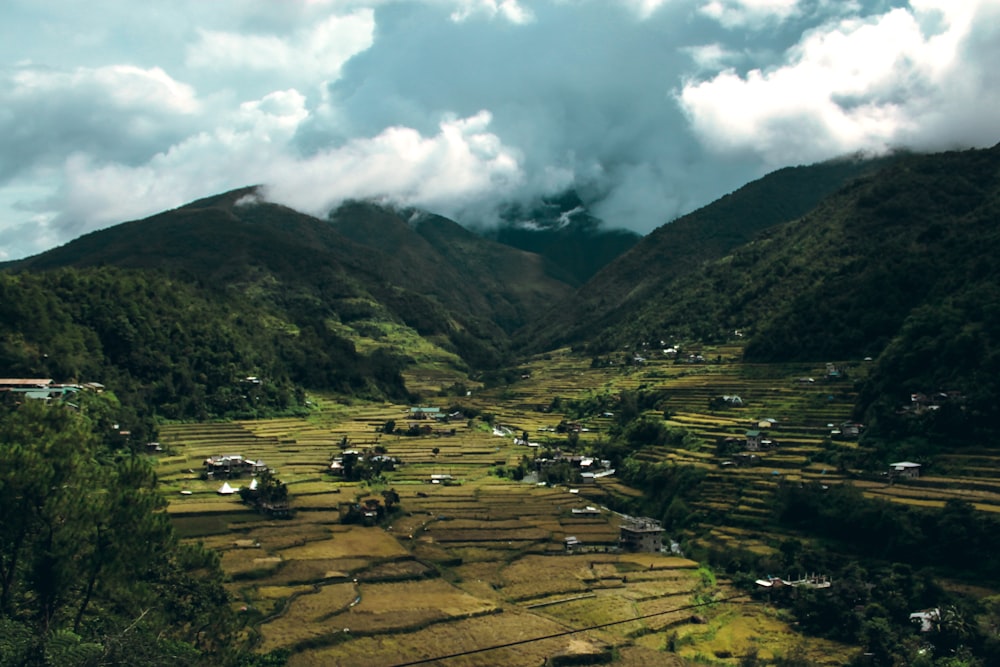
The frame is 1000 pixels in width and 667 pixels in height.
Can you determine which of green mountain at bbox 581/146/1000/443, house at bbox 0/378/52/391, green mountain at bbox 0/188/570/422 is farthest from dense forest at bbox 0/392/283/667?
green mountain at bbox 0/188/570/422

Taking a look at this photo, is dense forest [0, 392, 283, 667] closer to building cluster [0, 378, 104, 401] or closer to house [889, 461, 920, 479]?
building cluster [0, 378, 104, 401]

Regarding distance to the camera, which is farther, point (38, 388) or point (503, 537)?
point (38, 388)

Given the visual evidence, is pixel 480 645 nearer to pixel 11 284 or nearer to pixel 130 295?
pixel 11 284

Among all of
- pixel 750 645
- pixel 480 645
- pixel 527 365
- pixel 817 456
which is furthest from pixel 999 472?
A: pixel 527 365

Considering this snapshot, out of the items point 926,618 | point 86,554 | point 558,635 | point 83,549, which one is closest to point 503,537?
point 558,635

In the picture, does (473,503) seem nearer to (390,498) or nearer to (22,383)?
(390,498)

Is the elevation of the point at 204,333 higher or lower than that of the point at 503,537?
higher
